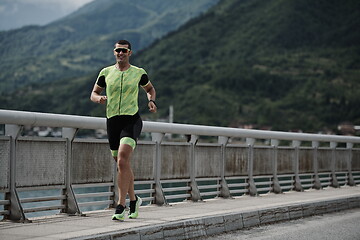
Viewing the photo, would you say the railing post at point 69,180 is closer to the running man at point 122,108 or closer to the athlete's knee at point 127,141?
the running man at point 122,108

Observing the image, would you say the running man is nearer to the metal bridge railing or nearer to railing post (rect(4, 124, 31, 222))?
the metal bridge railing

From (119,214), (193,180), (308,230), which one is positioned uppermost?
(193,180)

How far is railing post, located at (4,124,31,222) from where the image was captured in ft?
25.9

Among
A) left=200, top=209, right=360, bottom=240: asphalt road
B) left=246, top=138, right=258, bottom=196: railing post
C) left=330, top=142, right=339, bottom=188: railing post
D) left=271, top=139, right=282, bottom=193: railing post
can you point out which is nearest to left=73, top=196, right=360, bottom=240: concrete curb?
→ left=200, top=209, right=360, bottom=240: asphalt road

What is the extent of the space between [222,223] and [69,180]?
1915mm

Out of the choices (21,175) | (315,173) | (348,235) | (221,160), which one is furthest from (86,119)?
(315,173)

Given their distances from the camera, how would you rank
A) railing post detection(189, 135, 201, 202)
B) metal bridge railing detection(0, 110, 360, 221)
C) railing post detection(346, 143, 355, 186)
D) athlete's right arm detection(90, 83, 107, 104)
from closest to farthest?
metal bridge railing detection(0, 110, 360, 221)
athlete's right arm detection(90, 83, 107, 104)
railing post detection(189, 135, 201, 202)
railing post detection(346, 143, 355, 186)

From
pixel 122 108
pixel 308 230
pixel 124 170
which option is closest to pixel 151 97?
pixel 122 108

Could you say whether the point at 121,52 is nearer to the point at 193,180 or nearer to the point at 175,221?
the point at 175,221

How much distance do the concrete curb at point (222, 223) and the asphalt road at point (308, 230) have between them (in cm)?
15

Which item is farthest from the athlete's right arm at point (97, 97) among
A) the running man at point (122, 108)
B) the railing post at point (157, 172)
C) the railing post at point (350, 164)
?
the railing post at point (350, 164)

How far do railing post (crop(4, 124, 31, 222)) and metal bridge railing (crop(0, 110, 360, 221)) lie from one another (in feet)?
0.03

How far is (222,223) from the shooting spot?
30.1 ft

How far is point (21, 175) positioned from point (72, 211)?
1.01 metres
